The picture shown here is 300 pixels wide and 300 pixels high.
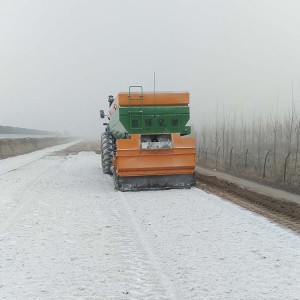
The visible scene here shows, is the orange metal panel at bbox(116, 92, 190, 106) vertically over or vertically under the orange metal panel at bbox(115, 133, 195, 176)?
over

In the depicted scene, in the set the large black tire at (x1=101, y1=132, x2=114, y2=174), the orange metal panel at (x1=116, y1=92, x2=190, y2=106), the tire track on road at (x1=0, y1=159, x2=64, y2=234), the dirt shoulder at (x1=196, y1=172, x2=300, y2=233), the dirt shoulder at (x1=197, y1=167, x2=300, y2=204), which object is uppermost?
the orange metal panel at (x1=116, y1=92, x2=190, y2=106)

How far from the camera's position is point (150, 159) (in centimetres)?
1084

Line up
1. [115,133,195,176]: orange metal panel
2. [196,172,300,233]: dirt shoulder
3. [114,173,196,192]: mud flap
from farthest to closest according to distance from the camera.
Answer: [114,173,196,192]: mud flap → [115,133,195,176]: orange metal panel → [196,172,300,233]: dirt shoulder

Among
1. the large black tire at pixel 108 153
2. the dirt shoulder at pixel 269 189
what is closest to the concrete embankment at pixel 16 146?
the large black tire at pixel 108 153

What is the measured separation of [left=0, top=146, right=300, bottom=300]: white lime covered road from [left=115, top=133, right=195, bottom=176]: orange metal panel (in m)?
1.67

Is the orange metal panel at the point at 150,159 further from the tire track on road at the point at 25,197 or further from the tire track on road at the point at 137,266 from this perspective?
the tire track on road at the point at 137,266

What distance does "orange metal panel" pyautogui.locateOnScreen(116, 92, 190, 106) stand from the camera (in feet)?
37.7

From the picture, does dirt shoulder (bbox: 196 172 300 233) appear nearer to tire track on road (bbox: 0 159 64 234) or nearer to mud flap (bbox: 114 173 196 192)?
mud flap (bbox: 114 173 196 192)

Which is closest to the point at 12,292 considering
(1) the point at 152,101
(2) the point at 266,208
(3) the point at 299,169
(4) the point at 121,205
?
(4) the point at 121,205

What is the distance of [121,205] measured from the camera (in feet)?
29.1

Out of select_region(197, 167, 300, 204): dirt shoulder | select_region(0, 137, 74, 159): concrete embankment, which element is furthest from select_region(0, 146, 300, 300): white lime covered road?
select_region(0, 137, 74, 159): concrete embankment

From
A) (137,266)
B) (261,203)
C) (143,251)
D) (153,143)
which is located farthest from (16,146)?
(137,266)

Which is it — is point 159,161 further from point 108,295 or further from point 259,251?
point 108,295

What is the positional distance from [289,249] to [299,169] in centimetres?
1147
